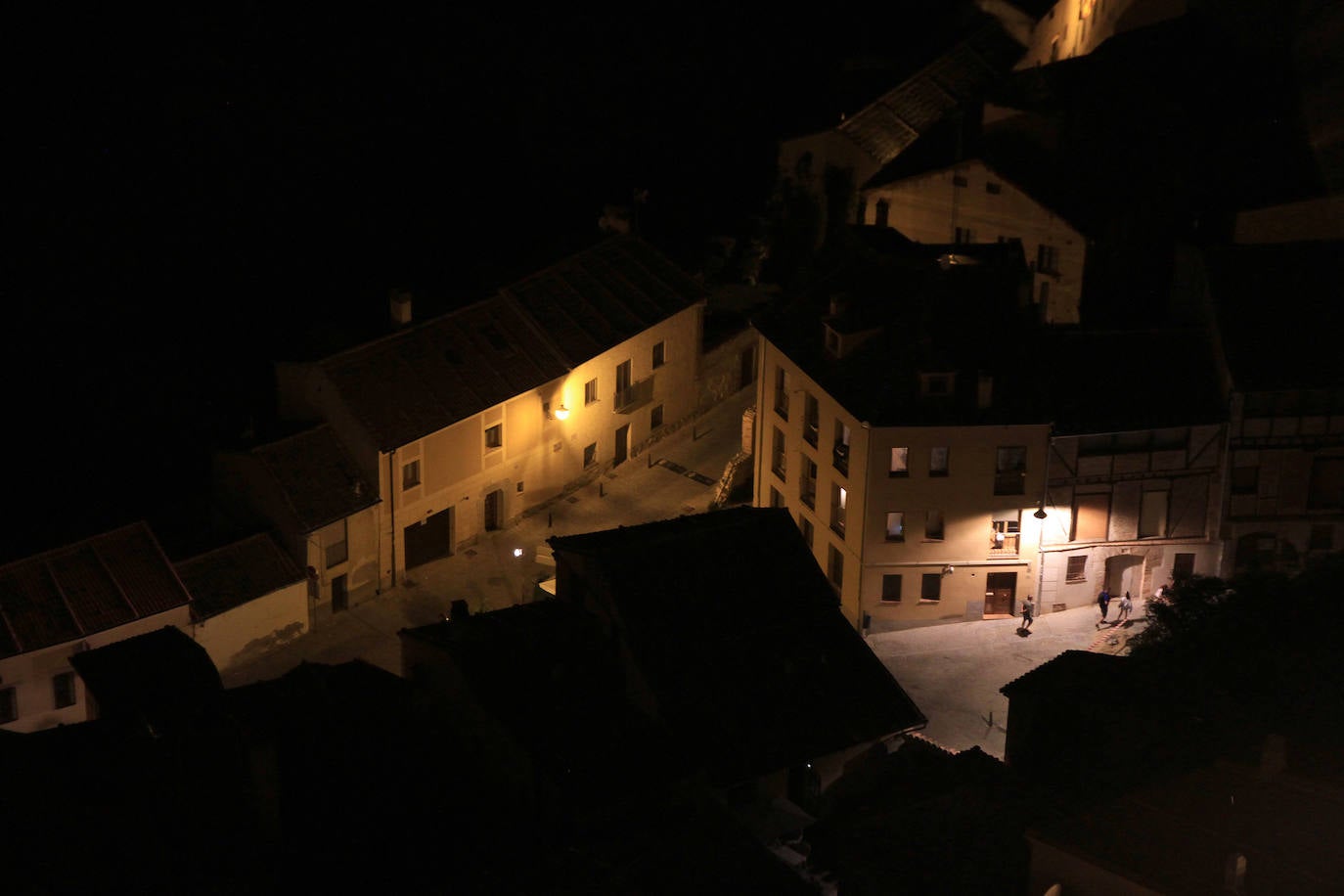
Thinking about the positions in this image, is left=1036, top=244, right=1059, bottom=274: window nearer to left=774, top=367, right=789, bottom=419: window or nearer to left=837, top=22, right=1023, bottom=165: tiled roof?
left=837, top=22, right=1023, bottom=165: tiled roof

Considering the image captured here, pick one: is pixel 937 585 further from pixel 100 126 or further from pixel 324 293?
pixel 100 126

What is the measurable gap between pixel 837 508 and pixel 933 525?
270 centimetres

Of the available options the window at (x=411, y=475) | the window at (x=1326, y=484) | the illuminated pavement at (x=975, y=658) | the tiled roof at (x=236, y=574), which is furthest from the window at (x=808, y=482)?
the tiled roof at (x=236, y=574)

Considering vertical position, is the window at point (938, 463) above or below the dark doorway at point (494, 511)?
above

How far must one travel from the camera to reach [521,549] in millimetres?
54375

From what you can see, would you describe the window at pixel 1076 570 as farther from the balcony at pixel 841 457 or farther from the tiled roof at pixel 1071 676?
the tiled roof at pixel 1071 676

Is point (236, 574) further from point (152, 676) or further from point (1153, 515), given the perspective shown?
point (1153, 515)

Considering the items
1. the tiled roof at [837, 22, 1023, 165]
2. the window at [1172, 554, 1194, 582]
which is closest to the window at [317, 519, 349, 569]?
the window at [1172, 554, 1194, 582]

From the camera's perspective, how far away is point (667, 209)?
3036 inches

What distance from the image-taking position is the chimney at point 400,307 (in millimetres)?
54188

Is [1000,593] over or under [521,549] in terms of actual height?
A: over

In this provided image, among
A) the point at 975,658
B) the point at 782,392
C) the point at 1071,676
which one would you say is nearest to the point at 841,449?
the point at 782,392

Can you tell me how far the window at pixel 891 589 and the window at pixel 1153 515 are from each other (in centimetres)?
636

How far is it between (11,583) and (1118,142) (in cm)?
3446
